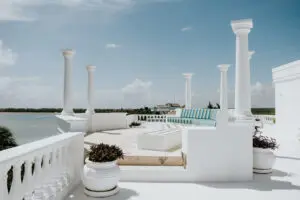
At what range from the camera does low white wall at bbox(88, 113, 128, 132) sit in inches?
501

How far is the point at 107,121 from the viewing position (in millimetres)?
13430

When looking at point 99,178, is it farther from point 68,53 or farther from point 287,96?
point 287,96

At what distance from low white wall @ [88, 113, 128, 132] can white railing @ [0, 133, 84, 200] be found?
26.9 feet

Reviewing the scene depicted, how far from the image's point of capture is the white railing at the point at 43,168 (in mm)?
2348

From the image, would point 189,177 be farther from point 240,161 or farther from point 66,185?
point 66,185

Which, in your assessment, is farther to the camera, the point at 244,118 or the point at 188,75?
the point at 188,75

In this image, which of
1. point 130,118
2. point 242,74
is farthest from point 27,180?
point 130,118

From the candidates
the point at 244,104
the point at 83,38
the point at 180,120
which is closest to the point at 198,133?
the point at 244,104

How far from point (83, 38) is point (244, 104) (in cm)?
1429

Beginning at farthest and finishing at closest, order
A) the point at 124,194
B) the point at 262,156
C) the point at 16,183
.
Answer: the point at 262,156 < the point at 124,194 < the point at 16,183

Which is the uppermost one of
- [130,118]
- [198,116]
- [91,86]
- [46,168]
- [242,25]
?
[242,25]

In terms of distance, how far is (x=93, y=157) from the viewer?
12.9ft

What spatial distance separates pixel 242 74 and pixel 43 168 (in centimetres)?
691

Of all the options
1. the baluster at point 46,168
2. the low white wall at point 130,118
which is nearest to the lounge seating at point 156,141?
the baluster at point 46,168
